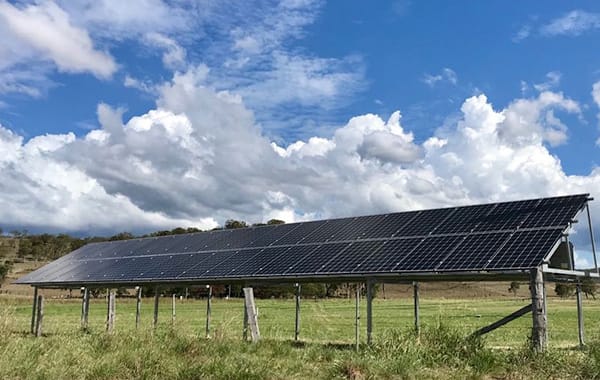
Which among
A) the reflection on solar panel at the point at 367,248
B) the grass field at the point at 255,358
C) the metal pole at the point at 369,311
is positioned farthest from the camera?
the metal pole at the point at 369,311

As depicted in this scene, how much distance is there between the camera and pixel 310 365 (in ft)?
44.2

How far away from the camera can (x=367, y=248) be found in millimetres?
19109

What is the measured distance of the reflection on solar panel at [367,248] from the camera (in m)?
16.0

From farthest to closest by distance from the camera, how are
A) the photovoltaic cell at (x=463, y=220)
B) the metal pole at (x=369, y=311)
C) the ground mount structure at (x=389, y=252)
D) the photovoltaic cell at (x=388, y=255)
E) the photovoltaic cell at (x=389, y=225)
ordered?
the photovoltaic cell at (x=389, y=225)
the photovoltaic cell at (x=463, y=220)
the photovoltaic cell at (x=388, y=255)
the metal pole at (x=369, y=311)
the ground mount structure at (x=389, y=252)

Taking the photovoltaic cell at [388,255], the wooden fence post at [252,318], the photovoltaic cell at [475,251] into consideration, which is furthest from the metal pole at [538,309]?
the wooden fence post at [252,318]

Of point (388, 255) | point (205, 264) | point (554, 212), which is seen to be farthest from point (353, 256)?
point (205, 264)

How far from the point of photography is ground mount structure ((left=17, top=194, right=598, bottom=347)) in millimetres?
15586

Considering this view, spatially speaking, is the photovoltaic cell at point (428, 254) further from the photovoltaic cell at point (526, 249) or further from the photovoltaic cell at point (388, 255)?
the photovoltaic cell at point (526, 249)

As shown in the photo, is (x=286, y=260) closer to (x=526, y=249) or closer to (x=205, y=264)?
(x=205, y=264)

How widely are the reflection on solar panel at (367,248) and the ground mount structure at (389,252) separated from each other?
0.09 feet

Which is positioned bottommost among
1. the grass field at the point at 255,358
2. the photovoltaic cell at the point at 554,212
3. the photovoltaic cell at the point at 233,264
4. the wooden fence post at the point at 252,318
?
the grass field at the point at 255,358

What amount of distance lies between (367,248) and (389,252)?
1173 mm

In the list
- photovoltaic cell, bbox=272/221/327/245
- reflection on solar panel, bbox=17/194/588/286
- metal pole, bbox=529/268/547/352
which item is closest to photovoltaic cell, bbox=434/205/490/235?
reflection on solar panel, bbox=17/194/588/286

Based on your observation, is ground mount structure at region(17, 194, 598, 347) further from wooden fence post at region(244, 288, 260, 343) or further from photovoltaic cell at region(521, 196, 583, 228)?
wooden fence post at region(244, 288, 260, 343)
